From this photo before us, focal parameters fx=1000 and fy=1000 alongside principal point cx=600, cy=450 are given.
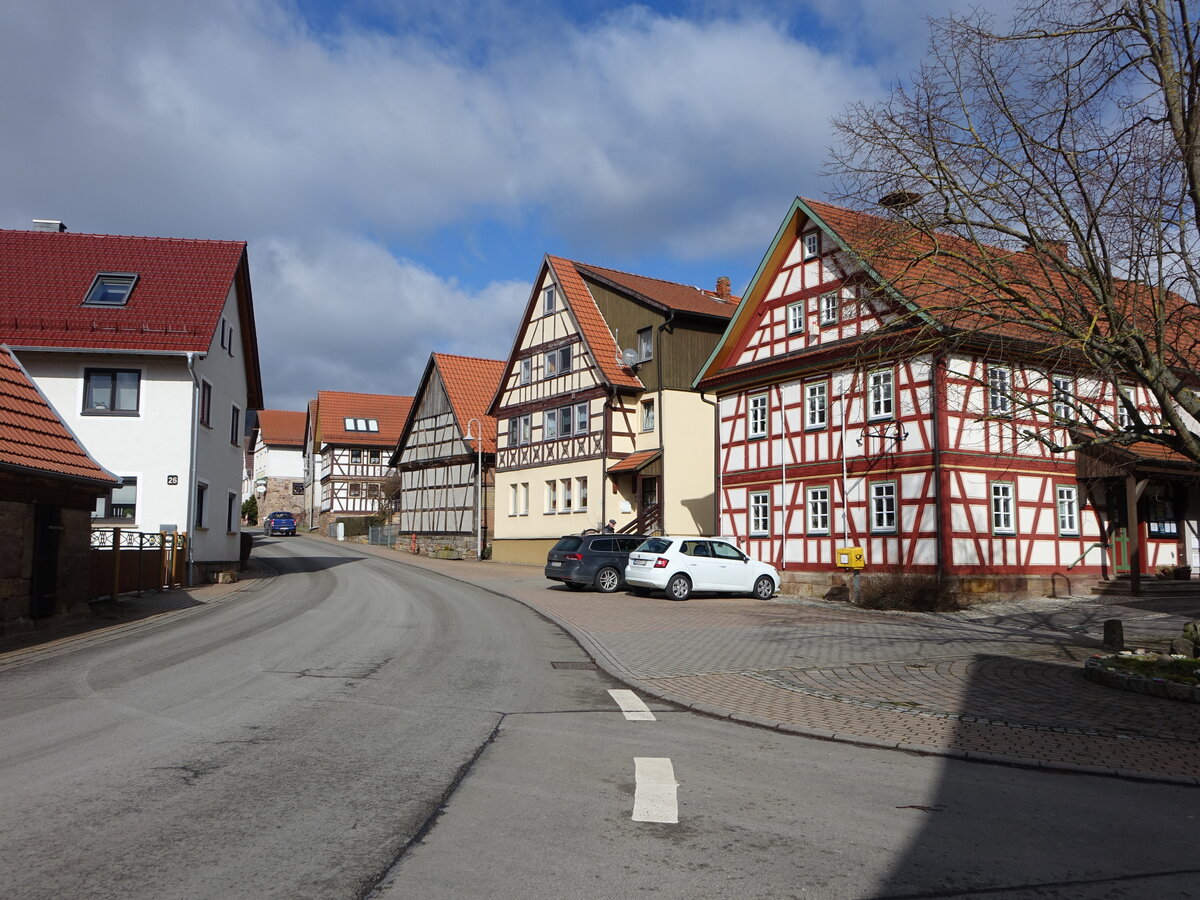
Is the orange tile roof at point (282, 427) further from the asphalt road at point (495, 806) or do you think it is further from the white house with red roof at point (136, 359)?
the asphalt road at point (495, 806)

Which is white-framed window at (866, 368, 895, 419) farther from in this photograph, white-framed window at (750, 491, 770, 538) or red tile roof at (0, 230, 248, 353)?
red tile roof at (0, 230, 248, 353)

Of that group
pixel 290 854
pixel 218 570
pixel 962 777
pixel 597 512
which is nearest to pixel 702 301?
pixel 597 512

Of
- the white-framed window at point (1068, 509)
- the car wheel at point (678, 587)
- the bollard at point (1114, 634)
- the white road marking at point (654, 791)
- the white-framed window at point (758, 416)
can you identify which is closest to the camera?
the white road marking at point (654, 791)

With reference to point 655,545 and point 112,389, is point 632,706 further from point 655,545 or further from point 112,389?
point 112,389

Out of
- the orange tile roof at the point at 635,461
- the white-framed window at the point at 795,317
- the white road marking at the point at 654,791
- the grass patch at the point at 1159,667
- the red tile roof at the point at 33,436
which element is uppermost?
the white-framed window at the point at 795,317

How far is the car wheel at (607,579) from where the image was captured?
84.6 ft

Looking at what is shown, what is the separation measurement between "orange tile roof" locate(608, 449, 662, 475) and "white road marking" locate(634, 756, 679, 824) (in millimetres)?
27136

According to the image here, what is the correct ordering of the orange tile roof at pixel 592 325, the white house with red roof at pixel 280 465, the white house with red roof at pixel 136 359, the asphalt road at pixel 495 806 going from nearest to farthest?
1. the asphalt road at pixel 495 806
2. the white house with red roof at pixel 136 359
3. the orange tile roof at pixel 592 325
4. the white house with red roof at pixel 280 465

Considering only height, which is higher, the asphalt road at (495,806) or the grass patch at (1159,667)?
the grass patch at (1159,667)

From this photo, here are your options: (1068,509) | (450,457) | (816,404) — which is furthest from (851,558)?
(450,457)

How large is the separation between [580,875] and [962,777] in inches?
133

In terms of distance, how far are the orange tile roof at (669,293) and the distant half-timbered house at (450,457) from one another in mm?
9135

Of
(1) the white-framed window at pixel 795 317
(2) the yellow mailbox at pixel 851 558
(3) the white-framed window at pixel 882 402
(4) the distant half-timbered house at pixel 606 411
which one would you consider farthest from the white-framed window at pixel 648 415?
(2) the yellow mailbox at pixel 851 558

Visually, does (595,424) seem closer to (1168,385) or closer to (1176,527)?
(1176,527)
